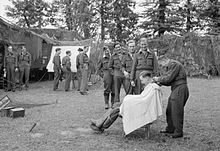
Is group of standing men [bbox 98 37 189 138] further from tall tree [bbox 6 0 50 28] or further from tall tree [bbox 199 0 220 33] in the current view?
tall tree [bbox 6 0 50 28]

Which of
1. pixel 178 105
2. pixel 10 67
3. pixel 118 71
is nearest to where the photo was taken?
pixel 178 105

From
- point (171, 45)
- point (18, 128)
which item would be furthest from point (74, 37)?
point (18, 128)

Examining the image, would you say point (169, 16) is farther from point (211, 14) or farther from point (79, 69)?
point (79, 69)

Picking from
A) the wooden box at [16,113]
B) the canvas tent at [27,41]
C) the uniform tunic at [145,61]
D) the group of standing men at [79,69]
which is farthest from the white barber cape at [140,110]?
the canvas tent at [27,41]

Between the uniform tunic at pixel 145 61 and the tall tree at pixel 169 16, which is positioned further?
the tall tree at pixel 169 16

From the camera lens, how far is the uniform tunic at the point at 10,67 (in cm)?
1209

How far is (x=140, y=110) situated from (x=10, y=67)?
8.65m

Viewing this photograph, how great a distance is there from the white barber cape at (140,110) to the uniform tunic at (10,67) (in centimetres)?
817

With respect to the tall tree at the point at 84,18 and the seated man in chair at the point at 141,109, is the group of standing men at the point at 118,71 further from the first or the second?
the tall tree at the point at 84,18

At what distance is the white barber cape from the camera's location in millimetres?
4977

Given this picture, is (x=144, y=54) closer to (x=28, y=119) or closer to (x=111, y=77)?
(x=111, y=77)

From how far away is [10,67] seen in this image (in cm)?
1216

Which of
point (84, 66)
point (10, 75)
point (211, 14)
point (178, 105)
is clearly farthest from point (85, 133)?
point (211, 14)

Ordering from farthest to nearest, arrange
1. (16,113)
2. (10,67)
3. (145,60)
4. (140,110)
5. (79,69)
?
(79,69)
(10,67)
(16,113)
(145,60)
(140,110)
